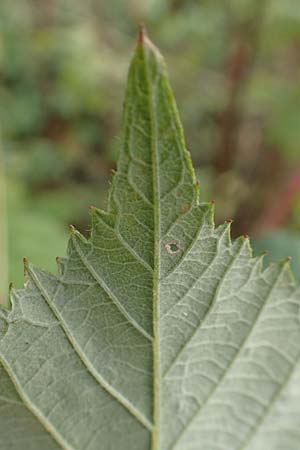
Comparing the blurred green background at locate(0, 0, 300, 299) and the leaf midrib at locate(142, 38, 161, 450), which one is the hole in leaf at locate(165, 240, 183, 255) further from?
the blurred green background at locate(0, 0, 300, 299)

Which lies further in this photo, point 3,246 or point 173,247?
point 3,246

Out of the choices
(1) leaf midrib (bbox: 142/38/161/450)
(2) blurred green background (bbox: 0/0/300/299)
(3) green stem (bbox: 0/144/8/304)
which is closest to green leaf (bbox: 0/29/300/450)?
(1) leaf midrib (bbox: 142/38/161/450)

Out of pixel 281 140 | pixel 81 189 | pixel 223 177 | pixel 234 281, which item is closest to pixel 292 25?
pixel 281 140

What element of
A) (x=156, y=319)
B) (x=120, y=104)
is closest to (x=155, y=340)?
(x=156, y=319)

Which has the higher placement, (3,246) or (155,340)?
Result: (3,246)

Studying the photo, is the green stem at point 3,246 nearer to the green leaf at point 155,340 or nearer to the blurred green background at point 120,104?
the blurred green background at point 120,104

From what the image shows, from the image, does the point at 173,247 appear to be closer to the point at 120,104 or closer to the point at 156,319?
the point at 156,319

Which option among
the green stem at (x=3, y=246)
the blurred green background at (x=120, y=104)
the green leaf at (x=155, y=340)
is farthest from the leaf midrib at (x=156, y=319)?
the blurred green background at (x=120, y=104)
